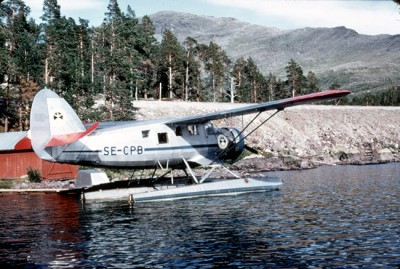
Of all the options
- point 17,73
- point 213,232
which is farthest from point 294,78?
point 213,232

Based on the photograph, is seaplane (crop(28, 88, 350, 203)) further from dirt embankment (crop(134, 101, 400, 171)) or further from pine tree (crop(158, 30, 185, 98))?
pine tree (crop(158, 30, 185, 98))

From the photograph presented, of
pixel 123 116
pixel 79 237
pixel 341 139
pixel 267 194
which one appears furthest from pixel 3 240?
pixel 341 139

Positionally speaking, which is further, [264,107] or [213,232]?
[264,107]

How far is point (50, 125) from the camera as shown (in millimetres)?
23656

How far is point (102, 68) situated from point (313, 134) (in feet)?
142

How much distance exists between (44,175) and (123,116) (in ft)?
57.9

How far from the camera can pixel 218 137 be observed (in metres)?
27.8

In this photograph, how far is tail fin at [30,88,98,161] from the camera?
77.0 ft

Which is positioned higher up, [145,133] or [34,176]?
[145,133]

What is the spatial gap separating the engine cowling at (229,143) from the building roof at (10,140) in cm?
2024

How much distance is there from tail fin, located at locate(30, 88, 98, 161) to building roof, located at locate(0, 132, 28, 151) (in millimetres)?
18407

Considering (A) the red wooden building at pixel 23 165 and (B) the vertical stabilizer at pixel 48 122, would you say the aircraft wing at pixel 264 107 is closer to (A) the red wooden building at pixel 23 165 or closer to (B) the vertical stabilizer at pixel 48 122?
(B) the vertical stabilizer at pixel 48 122

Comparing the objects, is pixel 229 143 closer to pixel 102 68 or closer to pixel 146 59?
pixel 102 68

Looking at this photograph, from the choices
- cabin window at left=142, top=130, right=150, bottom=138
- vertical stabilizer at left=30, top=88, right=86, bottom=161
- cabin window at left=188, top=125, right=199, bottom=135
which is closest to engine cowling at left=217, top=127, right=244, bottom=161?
cabin window at left=188, top=125, right=199, bottom=135
